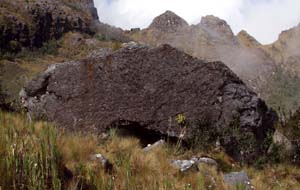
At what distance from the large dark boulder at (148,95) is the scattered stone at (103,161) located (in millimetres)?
3896

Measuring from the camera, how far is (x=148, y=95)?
1048cm

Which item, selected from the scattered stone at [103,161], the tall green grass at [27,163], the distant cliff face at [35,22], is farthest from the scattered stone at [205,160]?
the distant cliff face at [35,22]

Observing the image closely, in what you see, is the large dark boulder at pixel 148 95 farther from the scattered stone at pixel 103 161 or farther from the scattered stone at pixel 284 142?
the scattered stone at pixel 103 161

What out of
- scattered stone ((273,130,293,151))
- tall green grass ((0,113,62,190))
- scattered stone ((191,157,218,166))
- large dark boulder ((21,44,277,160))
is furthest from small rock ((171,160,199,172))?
scattered stone ((273,130,293,151))

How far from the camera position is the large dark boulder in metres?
10.2

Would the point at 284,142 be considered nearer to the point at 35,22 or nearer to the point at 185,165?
the point at 185,165

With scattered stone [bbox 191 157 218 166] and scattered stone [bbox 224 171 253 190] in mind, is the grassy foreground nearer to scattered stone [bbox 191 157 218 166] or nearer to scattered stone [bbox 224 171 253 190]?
scattered stone [bbox 224 171 253 190]

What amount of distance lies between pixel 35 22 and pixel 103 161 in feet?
468

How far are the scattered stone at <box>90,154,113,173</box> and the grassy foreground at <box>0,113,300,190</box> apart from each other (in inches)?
2.1

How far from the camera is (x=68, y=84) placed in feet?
35.9

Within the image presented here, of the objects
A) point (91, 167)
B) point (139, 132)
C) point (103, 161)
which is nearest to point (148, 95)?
point (139, 132)

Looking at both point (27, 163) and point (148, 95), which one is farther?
point (148, 95)

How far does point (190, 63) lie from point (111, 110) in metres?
1.94

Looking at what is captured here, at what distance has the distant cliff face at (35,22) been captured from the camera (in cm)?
12850
